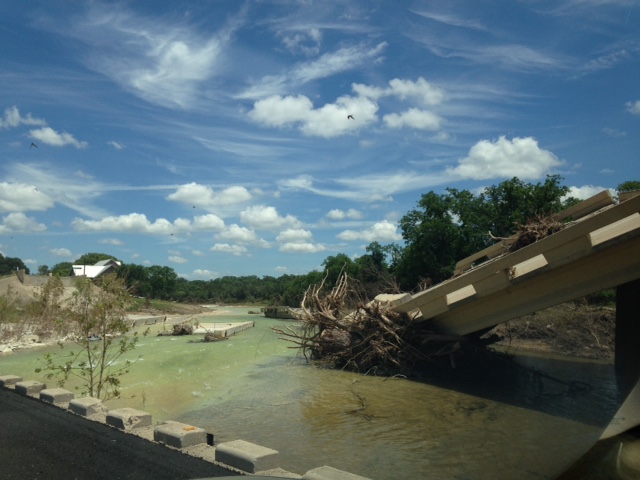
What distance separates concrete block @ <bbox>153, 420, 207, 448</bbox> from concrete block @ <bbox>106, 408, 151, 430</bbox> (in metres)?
0.83

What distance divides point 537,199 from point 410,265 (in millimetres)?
7730

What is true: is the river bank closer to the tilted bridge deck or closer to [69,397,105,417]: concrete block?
the tilted bridge deck

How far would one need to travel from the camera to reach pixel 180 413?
13.1 meters

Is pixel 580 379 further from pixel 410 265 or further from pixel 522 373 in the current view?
pixel 410 265

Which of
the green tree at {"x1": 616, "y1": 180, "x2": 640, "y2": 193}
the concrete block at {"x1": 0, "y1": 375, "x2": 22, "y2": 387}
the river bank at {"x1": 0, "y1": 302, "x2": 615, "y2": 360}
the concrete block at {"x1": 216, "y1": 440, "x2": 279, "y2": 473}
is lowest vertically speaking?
the concrete block at {"x1": 0, "y1": 375, "x2": 22, "y2": 387}

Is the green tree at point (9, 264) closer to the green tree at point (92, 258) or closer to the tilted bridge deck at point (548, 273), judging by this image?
the green tree at point (92, 258)

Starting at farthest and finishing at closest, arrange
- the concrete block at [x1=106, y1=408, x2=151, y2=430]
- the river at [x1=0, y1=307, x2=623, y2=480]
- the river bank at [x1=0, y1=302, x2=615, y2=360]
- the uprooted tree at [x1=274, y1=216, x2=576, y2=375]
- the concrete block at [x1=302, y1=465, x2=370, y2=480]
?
1. the river bank at [x1=0, y1=302, x2=615, y2=360]
2. the uprooted tree at [x1=274, y1=216, x2=576, y2=375]
3. the river at [x1=0, y1=307, x2=623, y2=480]
4. the concrete block at [x1=106, y1=408, x2=151, y2=430]
5. the concrete block at [x1=302, y1=465, x2=370, y2=480]


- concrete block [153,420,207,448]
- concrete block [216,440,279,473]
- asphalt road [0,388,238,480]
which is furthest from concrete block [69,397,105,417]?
concrete block [216,440,279,473]

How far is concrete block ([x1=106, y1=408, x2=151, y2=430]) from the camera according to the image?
8.63m

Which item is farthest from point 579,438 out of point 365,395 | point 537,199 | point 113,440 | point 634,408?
point 537,199

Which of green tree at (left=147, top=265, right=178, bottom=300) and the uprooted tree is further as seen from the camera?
green tree at (left=147, top=265, right=178, bottom=300)

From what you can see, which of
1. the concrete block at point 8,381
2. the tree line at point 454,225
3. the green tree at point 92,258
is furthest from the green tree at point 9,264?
the concrete block at point 8,381

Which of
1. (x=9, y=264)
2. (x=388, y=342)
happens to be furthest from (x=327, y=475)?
(x=9, y=264)

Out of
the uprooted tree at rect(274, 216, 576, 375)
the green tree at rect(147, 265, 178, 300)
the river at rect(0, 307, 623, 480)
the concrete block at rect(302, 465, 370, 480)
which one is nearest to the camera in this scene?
the concrete block at rect(302, 465, 370, 480)
